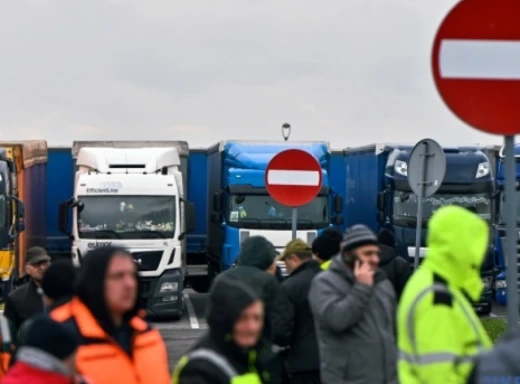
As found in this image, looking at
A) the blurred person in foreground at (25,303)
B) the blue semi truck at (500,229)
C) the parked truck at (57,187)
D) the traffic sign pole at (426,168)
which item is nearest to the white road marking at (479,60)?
the blurred person in foreground at (25,303)

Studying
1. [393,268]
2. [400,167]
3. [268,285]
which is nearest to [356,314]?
[268,285]

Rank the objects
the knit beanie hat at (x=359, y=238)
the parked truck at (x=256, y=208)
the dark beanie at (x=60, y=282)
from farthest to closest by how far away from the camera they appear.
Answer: the parked truck at (x=256, y=208), the dark beanie at (x=60, y=282), the knit beanie hat at (x=359, y=238)

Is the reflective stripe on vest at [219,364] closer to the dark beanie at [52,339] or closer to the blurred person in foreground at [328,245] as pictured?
the dark beanie at [52,339]

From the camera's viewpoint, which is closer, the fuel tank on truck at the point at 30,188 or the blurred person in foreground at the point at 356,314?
the blurred person in foreground at the point at 356,314

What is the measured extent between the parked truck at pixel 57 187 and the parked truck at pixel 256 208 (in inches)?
261

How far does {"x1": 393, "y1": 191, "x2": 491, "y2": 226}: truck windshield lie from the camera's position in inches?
1014

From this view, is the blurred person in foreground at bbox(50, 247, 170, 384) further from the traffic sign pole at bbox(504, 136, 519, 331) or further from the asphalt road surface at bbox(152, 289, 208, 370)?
the asphalt road surface at bbox(152, 289, 208, 370)

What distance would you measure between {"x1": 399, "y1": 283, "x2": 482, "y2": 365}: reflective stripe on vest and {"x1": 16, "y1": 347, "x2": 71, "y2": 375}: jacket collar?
1.69m

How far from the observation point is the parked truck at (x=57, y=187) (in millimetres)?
31656

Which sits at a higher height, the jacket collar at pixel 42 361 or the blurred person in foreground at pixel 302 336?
the jacket collar at pixel 42 361

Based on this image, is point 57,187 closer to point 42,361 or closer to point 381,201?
point 381,201

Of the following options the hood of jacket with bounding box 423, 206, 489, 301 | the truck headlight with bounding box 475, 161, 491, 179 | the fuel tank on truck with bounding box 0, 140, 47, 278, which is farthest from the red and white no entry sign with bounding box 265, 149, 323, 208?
the truck headlight with bounding box 475, 161, 491, 179

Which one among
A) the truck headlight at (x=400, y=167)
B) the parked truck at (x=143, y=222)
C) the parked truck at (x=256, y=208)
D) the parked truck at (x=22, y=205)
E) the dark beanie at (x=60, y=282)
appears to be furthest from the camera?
the truck headlight at (x=400, y=167)

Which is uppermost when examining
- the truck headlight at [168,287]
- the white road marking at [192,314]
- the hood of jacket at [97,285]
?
the hood of jacket at [97,285]
